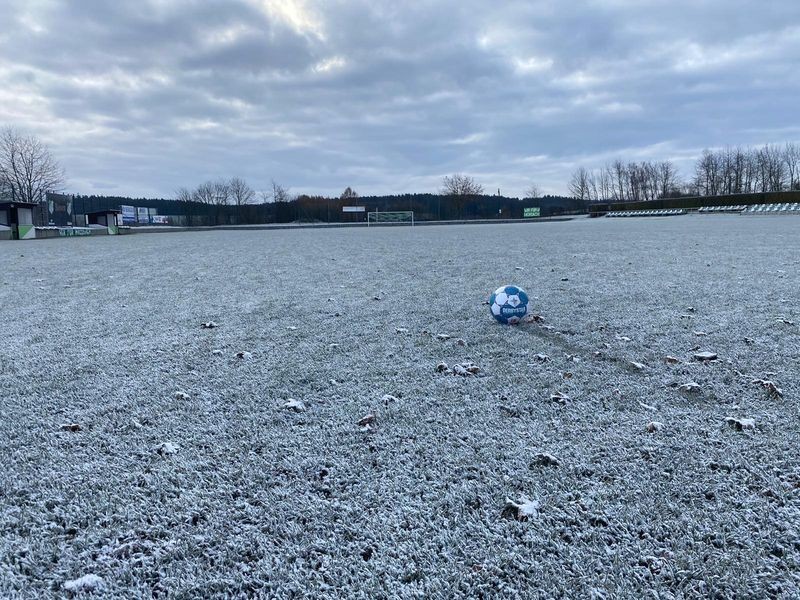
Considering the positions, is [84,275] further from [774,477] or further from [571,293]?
[774,477]

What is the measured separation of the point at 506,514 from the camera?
1.81 m

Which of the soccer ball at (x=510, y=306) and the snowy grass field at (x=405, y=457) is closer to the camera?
the snowy grass field at (x=405, y=457)

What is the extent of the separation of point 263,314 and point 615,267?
20.1 feet

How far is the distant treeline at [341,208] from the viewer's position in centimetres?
5772

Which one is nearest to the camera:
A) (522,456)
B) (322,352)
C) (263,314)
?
(522,456)

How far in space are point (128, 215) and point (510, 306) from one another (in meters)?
50.9

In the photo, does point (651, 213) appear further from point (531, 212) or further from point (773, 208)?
point (531, 212)

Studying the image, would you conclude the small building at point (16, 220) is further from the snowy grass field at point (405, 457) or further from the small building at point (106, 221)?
the snowy grass field at point (405, 457)

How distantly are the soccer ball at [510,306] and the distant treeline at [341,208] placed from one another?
58.4m

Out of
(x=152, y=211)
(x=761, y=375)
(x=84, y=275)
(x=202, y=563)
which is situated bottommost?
(x=202, y=563)

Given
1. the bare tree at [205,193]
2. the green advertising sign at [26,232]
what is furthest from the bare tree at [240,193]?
the green advertising sign at [26,232]

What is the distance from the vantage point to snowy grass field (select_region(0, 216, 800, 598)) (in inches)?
61.4

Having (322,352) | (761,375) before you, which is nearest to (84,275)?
(322,352)

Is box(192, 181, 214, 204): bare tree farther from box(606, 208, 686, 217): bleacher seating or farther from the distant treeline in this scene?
box(606, 208, 686, 217): bleacher seating
